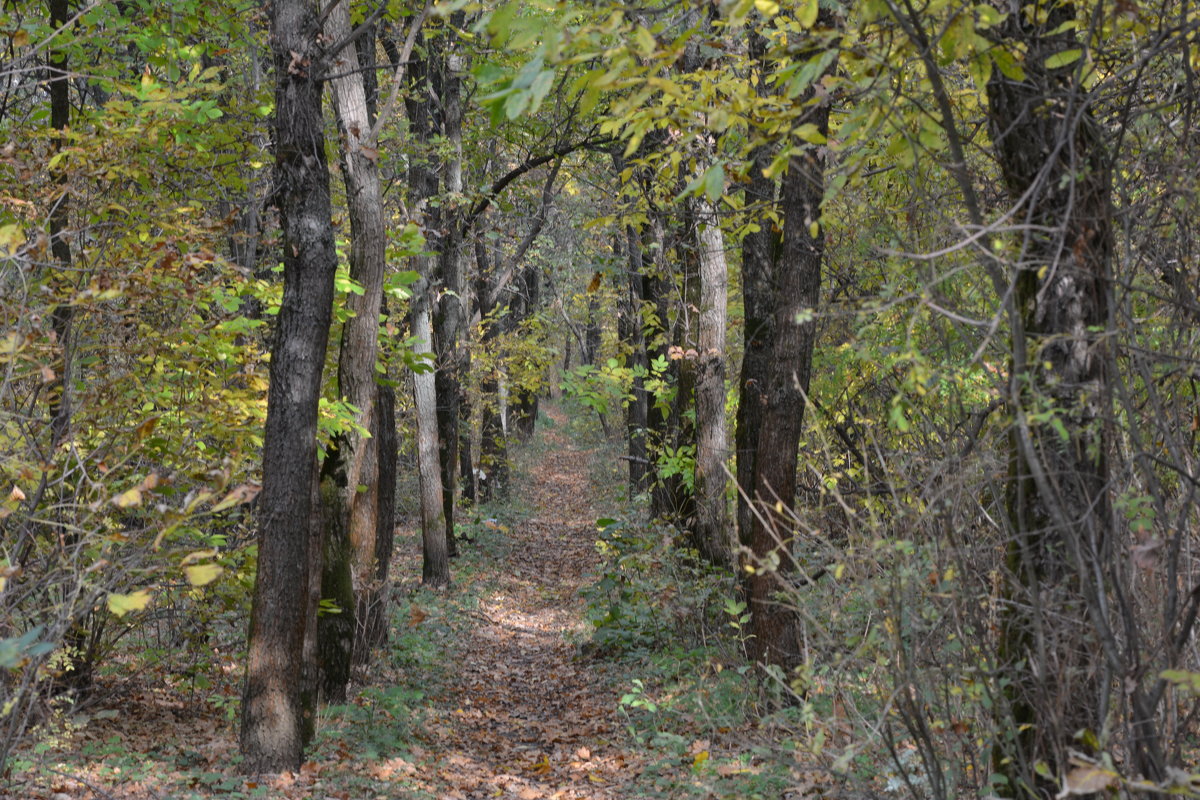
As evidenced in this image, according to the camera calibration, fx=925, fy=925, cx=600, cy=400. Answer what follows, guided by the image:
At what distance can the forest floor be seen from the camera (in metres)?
5.66

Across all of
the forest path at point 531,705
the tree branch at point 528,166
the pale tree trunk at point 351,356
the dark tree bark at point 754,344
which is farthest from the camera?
the tree branch at point 528,166

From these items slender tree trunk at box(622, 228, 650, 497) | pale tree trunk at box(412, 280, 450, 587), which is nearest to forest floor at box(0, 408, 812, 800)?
pale tree trunk at box(412, 280, 450, 587)

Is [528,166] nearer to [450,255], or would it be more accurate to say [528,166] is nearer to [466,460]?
[450,255]

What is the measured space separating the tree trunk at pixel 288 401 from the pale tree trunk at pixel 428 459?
20.9 feet

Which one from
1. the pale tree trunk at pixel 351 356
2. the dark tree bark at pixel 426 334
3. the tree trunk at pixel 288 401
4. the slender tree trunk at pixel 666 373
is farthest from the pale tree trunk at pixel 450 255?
the tree trunk at pixel 288 401

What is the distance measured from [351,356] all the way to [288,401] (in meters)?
1.49

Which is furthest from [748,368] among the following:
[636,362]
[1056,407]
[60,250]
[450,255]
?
[636,362]

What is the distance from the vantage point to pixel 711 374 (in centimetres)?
998

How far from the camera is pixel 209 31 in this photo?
920cm

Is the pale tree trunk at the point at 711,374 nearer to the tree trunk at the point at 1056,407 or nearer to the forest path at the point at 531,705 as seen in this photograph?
the forest path at the point at 531,705

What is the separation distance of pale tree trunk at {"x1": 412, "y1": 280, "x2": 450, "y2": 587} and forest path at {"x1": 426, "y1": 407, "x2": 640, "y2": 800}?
975mm

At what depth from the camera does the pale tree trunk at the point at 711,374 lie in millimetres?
9977

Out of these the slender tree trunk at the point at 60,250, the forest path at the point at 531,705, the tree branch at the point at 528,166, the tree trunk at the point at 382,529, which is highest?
the tree branch at the point at 528,166

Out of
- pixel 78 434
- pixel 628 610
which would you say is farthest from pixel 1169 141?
pixel 628 610
